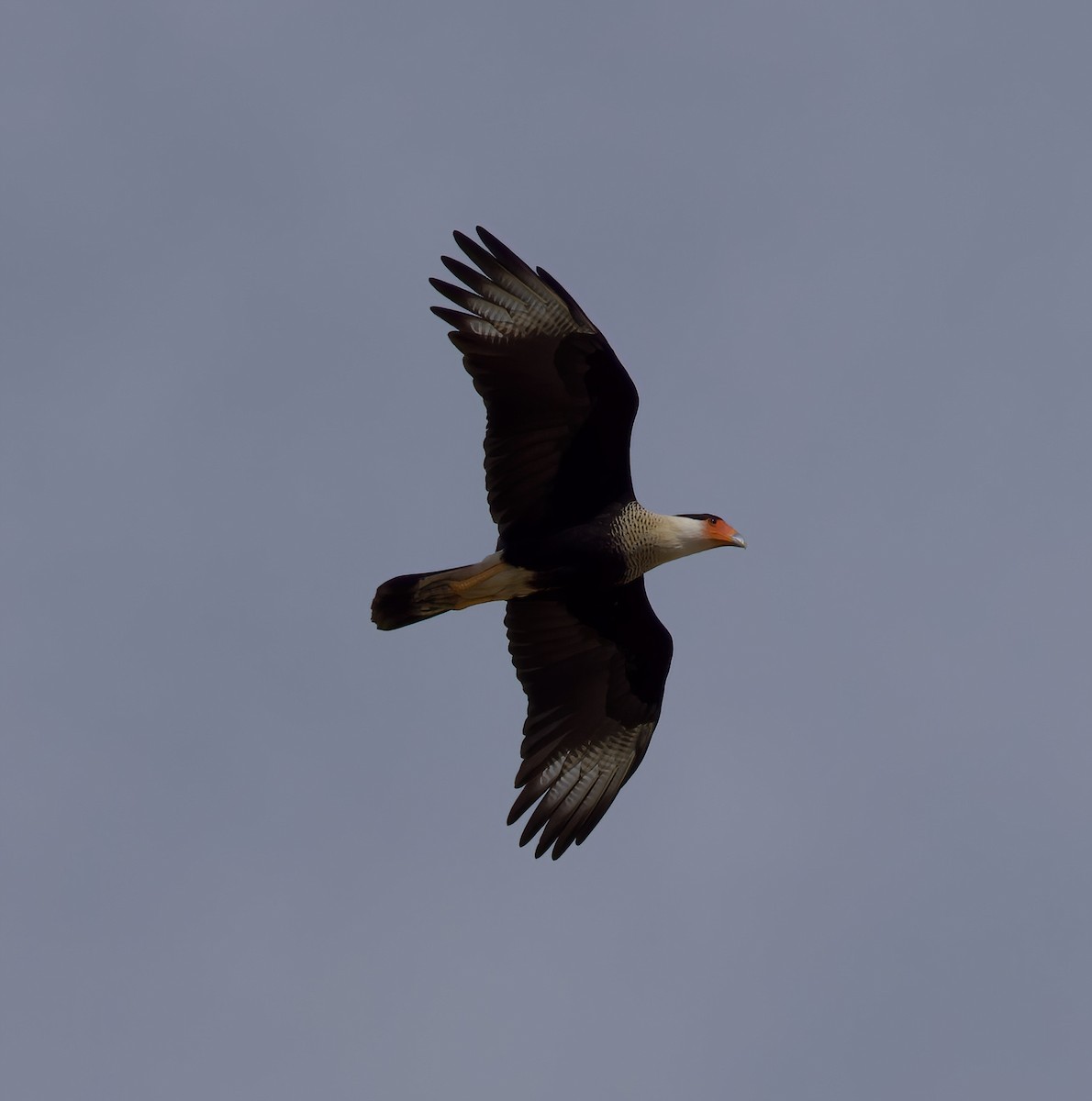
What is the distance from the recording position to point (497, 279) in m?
13.8

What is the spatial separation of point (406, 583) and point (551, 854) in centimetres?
217

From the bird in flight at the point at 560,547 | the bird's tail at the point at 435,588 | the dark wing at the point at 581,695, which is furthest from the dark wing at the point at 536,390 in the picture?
the dark wing at the point at 581,695

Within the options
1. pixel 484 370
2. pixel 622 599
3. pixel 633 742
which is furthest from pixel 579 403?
pixel 633 742

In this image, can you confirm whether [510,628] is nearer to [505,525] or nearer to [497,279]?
[505,525]

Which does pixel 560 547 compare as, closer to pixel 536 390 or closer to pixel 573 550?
pixel 573 550

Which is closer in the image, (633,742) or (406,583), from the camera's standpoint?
(406,583)

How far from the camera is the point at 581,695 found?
1502 centimetres

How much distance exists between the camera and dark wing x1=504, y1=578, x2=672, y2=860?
14727 mm

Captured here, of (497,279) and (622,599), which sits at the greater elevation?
(497,279)

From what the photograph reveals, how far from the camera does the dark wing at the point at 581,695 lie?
14.7 m

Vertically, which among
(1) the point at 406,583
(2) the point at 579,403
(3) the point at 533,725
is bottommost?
(3) the point at 533,725

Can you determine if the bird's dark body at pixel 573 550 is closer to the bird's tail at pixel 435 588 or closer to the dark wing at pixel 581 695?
the bird's tail at pixel 435 588

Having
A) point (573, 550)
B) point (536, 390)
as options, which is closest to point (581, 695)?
point (573, 550)

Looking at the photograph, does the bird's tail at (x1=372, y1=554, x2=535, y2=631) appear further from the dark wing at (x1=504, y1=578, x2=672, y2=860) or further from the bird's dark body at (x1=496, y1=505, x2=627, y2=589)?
the dark wing at (x1=504, y1=578, x2=672, y2=860)
